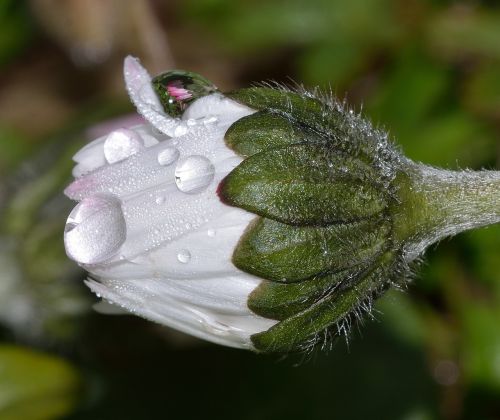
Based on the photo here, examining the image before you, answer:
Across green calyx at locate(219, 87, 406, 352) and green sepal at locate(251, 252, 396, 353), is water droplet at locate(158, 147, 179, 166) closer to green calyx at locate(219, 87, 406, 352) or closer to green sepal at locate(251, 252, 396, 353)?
green calyx at locate(219, 87, 406, 352)

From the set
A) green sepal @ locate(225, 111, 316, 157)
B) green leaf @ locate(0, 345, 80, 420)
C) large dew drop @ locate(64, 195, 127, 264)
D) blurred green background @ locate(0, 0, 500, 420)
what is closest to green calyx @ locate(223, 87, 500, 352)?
green sepal @ locate(225, 111, 316, 157)

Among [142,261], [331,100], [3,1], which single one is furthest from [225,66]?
[142,261]

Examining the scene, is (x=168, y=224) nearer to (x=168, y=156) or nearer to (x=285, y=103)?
(x=168, y=156)

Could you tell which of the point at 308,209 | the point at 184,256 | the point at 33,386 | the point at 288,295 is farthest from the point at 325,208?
the point at 33,386

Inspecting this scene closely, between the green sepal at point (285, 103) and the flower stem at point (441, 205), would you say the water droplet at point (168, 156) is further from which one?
the flower stem at point (441, 205)

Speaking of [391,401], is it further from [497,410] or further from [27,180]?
[27,180]

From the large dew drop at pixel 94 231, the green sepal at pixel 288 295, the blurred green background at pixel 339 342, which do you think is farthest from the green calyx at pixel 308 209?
the blurred green background at pixel 339 342
